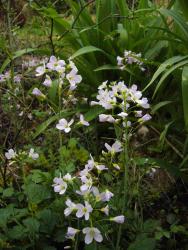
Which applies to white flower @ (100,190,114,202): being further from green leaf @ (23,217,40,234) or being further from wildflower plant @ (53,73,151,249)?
green leaf @ (23,217,40,234)

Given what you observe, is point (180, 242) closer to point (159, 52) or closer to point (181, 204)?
point (181, 204)

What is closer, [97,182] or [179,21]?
[97,182]

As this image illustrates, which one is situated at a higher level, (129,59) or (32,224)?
(129,59)

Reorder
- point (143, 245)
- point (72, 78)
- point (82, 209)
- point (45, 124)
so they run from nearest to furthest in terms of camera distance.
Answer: point (82, 209)
point (143, 245)
point (72, 78)
point (45, 124)

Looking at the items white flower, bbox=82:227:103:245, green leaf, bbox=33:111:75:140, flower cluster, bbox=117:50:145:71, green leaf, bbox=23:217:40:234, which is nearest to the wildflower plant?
white flower, bbox=82:227:103:245

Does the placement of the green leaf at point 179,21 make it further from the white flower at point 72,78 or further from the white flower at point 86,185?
the white flower at point 86,185

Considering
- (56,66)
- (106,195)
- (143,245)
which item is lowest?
(143,245)

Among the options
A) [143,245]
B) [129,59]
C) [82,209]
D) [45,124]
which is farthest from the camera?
[45,124]

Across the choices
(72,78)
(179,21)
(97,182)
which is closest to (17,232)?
(97,182)

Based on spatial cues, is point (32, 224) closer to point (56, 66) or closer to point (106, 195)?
point (106, 195)

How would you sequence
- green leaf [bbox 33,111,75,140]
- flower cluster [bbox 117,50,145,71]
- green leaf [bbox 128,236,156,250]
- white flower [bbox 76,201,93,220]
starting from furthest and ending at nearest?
green leaf [bbox 33,111,75,140] < flower cluster [bbox 117,50,145,71] < green leaf [bbox 128,236,156,250] < white flower [bbox 76,201,93,220]

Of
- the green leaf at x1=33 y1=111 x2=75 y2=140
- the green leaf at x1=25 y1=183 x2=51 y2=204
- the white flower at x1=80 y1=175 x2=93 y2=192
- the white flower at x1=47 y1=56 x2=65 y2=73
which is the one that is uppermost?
the white flower at x1=47 y1=56 x2=65 y2=73
